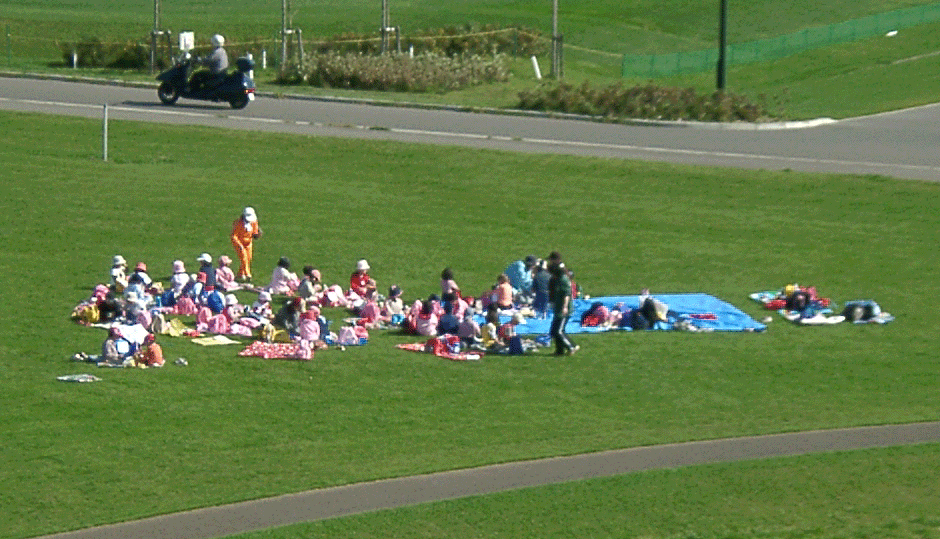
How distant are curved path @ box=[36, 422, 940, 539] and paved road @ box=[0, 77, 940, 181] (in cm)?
2061

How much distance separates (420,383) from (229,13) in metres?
57.9

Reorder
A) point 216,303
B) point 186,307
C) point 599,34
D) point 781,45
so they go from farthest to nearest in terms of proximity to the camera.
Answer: point 599,34 → point 781,45 → point 186,307 → point 216,303

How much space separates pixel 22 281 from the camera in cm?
3123

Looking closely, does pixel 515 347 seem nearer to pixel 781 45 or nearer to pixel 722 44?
pixel 722 44

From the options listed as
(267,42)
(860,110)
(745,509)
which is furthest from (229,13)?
(745,509)

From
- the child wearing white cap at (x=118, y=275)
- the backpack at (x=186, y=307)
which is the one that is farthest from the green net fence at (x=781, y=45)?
the backpack at (x=186, y=307)

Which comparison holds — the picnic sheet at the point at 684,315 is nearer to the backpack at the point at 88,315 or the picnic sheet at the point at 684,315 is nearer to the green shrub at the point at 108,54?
the backpack at the point at 88,315

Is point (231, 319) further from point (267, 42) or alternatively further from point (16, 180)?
point (267, 42)

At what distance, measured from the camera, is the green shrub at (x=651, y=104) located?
5016cm

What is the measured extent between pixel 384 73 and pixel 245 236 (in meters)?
24.3

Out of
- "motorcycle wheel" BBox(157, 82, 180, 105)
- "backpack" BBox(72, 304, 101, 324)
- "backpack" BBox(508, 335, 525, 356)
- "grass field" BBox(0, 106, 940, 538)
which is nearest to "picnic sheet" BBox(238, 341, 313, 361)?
"grass field" BBox(0, 106, 940, 538)

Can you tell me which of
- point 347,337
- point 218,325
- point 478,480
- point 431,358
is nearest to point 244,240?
point 218,325

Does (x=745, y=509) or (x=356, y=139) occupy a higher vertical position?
(x=356, y=139)

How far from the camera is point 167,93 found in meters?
49.6
